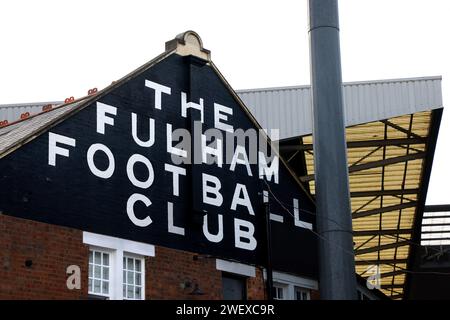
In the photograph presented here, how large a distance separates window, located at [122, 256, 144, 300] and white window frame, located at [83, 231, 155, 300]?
8 centimetres

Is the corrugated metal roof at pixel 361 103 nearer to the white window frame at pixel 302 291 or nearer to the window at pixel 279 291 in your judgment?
the white window frame at pixel 302 291

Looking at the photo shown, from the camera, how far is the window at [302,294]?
27.9m

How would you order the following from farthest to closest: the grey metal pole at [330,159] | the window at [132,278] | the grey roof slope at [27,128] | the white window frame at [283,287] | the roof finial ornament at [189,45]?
the white window frame at [283,287] → the roof finial ornament at [189,45] → the window at [132,278] → the grey roof slope at [27,128] → the grey metal pole at [330,159]

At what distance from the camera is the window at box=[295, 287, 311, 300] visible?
27913mm

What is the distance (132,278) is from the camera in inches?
916

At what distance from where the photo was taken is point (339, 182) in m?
21.3

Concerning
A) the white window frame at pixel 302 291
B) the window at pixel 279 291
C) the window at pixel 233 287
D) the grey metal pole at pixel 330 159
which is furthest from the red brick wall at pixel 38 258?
the white window frame at pixel 302 291

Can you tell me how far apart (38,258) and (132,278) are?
9.15 ft

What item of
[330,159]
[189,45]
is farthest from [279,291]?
[330,159]

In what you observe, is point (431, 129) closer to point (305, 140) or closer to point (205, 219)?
point (305, 140)

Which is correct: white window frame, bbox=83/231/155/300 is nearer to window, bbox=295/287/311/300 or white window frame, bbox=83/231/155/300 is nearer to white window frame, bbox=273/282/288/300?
white window frame, bbox=273/282/288/300

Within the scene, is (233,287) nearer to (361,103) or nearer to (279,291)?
(279,291)

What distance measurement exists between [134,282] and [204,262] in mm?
2315

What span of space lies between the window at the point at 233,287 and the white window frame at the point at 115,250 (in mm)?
2944
